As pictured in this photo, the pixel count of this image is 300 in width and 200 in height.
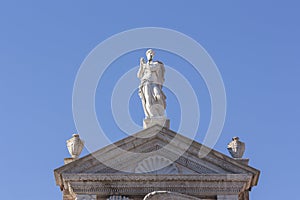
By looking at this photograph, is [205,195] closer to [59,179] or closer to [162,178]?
[162,178]

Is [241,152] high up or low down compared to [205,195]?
up

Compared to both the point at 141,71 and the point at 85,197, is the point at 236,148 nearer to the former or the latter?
the point at 141,71

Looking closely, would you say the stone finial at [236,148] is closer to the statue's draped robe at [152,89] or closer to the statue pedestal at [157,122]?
the statue pedestal at [157,122]

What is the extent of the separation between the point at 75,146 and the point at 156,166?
103 inches

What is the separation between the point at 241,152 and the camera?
70.7 feet

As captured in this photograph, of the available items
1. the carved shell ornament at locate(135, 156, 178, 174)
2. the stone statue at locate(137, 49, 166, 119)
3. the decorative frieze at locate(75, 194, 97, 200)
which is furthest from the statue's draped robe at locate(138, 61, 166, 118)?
the decorative frieze at locate(75, 194, 97, 200)

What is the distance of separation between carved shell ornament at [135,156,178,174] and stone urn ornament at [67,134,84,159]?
2.01 meters

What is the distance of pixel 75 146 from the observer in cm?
2150

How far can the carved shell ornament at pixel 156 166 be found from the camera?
20.6m

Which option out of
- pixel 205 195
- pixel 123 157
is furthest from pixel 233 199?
pixel 123 157

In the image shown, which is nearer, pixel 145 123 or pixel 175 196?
pixel 175 196

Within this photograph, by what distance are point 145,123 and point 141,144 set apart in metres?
1.35

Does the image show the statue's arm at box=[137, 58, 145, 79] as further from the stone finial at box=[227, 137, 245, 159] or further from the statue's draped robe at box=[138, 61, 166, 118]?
the stone finial at box=[227, 137, 245, 159]

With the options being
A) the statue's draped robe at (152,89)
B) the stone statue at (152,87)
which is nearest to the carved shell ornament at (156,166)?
the stone statue at (152,87)
